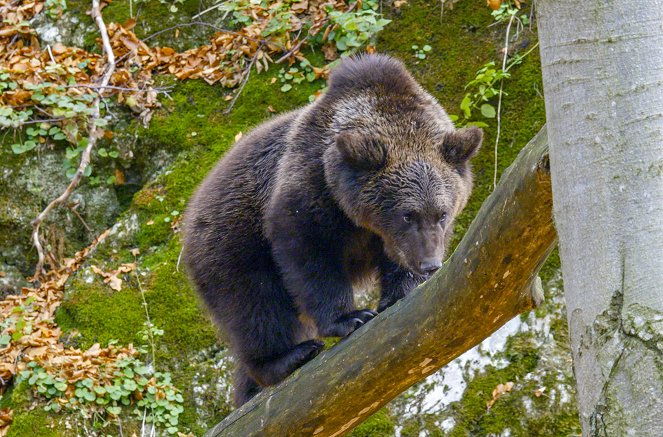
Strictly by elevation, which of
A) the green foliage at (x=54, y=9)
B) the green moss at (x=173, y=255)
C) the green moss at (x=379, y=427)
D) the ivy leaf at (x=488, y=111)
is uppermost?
the green foliage at (x=54, y=9)

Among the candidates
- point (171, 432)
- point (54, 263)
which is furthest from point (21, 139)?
point (171, 432)

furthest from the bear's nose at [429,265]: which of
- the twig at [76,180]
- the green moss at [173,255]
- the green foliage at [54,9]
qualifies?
the green foliage at [54,9]

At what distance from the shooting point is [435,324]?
4.02 meters

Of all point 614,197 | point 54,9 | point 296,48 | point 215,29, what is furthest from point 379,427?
point 54,9

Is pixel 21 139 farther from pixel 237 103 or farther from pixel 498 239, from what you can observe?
pixel 498 239

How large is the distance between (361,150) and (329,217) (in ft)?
1.45

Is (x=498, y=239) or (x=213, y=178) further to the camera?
(x=213, y=178)

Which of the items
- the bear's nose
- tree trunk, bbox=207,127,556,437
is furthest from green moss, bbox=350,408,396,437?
the bear's nose

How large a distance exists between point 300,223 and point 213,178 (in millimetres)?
1103

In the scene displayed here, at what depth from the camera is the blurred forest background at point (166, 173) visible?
258 inches

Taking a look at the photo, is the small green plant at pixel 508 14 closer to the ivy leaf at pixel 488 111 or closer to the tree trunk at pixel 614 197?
the ivy leaf at pixel 488 111

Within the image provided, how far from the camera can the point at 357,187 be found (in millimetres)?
5113

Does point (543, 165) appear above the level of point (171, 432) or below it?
above

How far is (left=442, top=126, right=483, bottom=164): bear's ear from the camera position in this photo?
5238 mm
